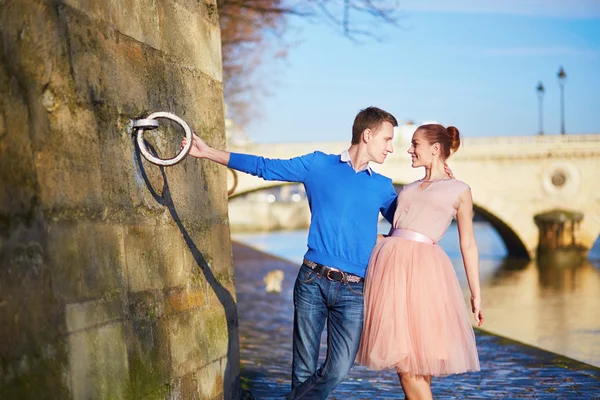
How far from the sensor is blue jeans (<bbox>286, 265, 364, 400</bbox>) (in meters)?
4.69

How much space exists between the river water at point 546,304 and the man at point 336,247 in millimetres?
6334

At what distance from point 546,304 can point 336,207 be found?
566 inches

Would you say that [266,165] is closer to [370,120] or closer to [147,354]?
[370,120]

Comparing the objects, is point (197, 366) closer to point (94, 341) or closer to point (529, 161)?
point (94, 341)

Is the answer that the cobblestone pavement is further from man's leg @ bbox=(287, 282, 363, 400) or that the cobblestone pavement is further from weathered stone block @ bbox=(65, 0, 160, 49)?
weathered stone block @ bbox=(65, 0, 160, 49)

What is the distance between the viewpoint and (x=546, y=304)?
18.3 metres

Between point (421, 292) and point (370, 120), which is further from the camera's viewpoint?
point (421, 292)

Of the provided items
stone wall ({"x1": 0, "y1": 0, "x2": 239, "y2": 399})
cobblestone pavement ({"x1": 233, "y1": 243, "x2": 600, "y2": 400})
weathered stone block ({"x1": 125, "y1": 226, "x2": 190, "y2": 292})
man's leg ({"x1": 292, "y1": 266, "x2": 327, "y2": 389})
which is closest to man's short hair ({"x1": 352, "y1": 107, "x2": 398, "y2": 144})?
man's leg ({"x1": 292, "y1": 266, "x2": 327, "y2": 389})

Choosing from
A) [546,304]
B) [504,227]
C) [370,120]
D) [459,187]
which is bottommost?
[504,227]

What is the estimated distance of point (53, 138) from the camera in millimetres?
3535

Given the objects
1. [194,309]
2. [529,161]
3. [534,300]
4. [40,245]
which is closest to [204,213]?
[194,309]

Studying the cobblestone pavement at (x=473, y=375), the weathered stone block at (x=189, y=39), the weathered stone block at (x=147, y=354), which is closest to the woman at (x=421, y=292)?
the weathered stone block at (x=147, y=354)

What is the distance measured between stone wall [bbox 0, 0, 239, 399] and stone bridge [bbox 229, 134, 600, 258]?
30167 mm

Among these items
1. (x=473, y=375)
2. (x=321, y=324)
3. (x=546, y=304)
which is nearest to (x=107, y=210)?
(x=321, y=324)
